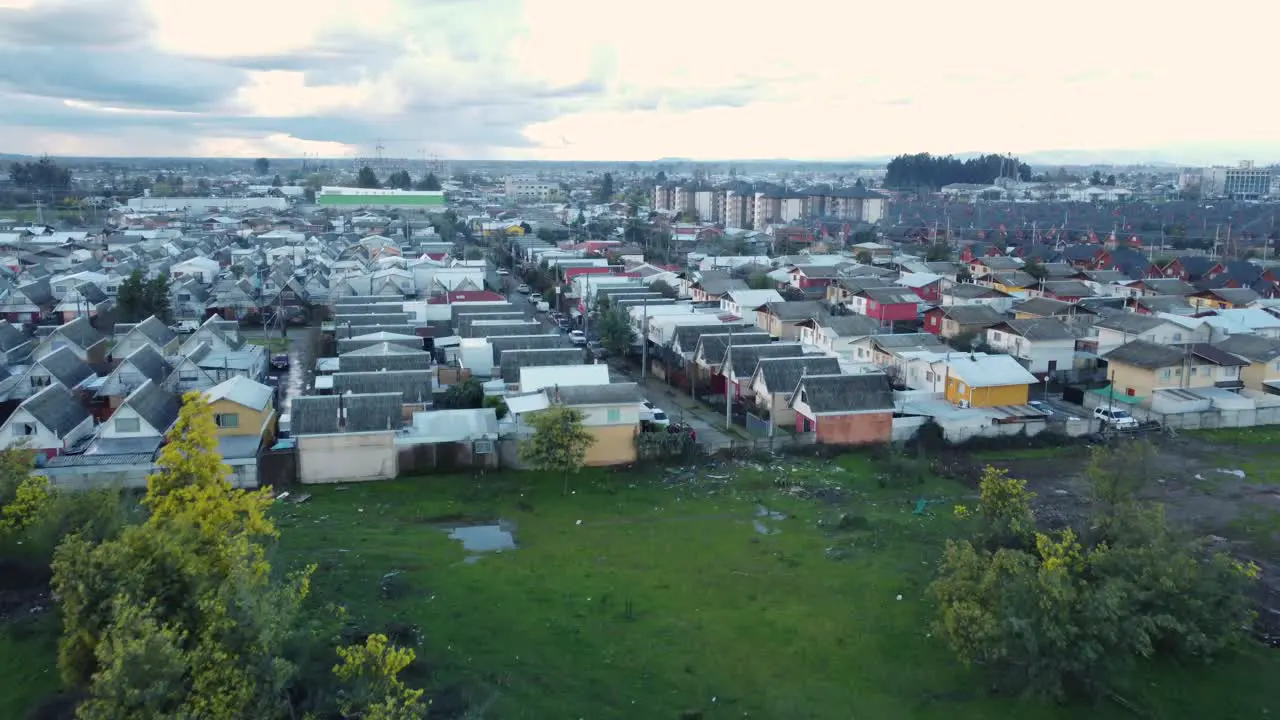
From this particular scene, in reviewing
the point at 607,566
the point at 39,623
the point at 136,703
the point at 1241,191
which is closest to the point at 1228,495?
the point at 607,566

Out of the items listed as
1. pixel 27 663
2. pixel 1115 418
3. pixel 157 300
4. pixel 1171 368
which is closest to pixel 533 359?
pixel 27 663

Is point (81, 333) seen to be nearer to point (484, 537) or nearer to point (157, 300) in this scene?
point (157, 300)

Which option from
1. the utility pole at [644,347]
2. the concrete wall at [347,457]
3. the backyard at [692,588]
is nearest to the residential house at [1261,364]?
the backyard at [692,588]

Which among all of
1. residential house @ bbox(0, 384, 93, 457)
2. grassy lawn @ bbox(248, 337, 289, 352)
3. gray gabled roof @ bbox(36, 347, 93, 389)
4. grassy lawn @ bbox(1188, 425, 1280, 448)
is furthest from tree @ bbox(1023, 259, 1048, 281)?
residential house @ bbox(0, 384, 93, 457)

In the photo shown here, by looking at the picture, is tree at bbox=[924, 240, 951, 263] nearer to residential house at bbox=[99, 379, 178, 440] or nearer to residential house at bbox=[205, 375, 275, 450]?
residential house at bbox=[205, 375, 275, 450]

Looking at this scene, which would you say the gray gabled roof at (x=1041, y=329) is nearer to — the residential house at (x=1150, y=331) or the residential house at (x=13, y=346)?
the residential house at (x=1150, y=331)

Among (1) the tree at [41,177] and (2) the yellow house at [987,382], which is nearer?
(2) the yellow house at [987,382]

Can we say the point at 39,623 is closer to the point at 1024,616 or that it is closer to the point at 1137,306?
the point at 1024,616
